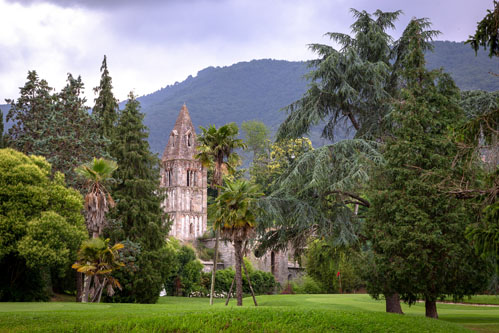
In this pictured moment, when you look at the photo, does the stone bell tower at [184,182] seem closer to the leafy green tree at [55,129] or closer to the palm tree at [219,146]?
the leafy green tree at [55,129]

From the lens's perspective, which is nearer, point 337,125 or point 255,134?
point 337,125

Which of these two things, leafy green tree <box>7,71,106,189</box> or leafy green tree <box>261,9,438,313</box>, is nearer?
leafy green tree <box>261,9,438,313</box>

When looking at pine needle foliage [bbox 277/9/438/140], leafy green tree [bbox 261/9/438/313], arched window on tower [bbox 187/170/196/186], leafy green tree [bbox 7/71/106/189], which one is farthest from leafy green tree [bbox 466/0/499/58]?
arched window on tower [bbox 187/170/196/186]

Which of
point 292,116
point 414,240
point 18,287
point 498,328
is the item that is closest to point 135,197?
point 18,287

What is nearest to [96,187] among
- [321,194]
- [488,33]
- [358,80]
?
[321,194]

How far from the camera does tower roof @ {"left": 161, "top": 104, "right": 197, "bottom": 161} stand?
232 ft

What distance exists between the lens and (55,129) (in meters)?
32.1

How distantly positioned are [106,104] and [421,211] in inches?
1086

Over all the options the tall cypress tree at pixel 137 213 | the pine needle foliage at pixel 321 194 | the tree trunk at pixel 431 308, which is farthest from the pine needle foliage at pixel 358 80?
the tall cypress tree at pixel 137 213

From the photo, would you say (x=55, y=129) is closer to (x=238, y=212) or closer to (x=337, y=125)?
(x=238, y=212)

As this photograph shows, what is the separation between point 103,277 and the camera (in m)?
27.9

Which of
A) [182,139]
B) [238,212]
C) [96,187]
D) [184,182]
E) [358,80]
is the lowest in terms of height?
[238,212]

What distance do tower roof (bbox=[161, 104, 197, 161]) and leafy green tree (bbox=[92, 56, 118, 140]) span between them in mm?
30242

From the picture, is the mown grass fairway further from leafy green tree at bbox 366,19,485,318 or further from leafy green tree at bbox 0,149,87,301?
leafy green tree at bbox 0,149,87,301
